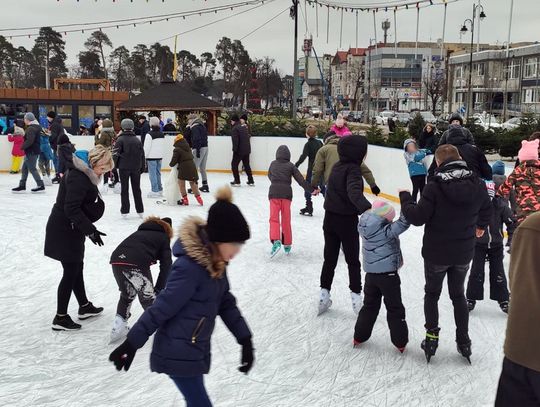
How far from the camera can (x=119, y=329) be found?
4309 mm

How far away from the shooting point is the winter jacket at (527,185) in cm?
512

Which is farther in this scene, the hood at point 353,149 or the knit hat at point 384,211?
the hood at point 353,149

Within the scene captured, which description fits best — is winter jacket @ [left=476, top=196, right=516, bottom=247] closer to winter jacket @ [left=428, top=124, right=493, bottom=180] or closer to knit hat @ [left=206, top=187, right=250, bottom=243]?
winter jacket @ [left=428, top=124, right=493, bottom=180]

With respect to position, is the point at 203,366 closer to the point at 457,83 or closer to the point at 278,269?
the point at 278,269

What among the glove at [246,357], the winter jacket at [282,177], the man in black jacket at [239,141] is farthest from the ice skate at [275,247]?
the man in black jacket at [239,141]

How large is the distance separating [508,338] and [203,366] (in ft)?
3.61

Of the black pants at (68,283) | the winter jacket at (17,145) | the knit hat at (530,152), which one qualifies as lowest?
the black pants at (68,283)

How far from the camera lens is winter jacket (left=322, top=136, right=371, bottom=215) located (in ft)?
14.8

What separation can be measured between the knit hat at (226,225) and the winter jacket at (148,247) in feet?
5.22

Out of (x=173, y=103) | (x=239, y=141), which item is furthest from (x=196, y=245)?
(x=173, y=103)

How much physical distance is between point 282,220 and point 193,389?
438cm

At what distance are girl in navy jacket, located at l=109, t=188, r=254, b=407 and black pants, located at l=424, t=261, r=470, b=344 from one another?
190 cm

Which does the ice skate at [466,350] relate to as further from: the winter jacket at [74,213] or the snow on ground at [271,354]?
the winter jacket at [74,213]

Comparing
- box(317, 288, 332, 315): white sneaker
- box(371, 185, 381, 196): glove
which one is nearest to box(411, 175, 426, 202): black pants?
box(371, 185, 381, 196): glove
